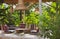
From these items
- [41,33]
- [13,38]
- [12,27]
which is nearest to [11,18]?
[13,38]

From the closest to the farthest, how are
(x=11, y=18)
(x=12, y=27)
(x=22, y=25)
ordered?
(x=11, y=18) < (x=22, y=25) < (x=12, y=27)

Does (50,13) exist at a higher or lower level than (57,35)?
higher

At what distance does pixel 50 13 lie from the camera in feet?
6.56

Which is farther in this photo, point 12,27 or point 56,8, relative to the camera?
point 12,27

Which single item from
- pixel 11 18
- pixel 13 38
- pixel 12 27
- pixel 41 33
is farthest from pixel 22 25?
pixel 41 33

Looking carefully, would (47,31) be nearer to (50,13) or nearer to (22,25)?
(50,13)

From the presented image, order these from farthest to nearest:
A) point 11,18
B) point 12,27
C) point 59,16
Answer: point 12,27
point 11,18
point 59,16

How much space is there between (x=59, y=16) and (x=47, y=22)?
195mm

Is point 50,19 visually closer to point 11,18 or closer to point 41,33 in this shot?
point 41,33

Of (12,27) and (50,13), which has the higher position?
(50,13)

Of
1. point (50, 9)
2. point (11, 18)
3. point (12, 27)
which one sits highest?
point (50, 9)

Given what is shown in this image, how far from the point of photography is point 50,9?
203cm

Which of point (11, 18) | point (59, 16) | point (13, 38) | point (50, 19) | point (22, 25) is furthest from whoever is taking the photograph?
point (22, 25)

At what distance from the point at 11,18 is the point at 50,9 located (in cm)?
289
